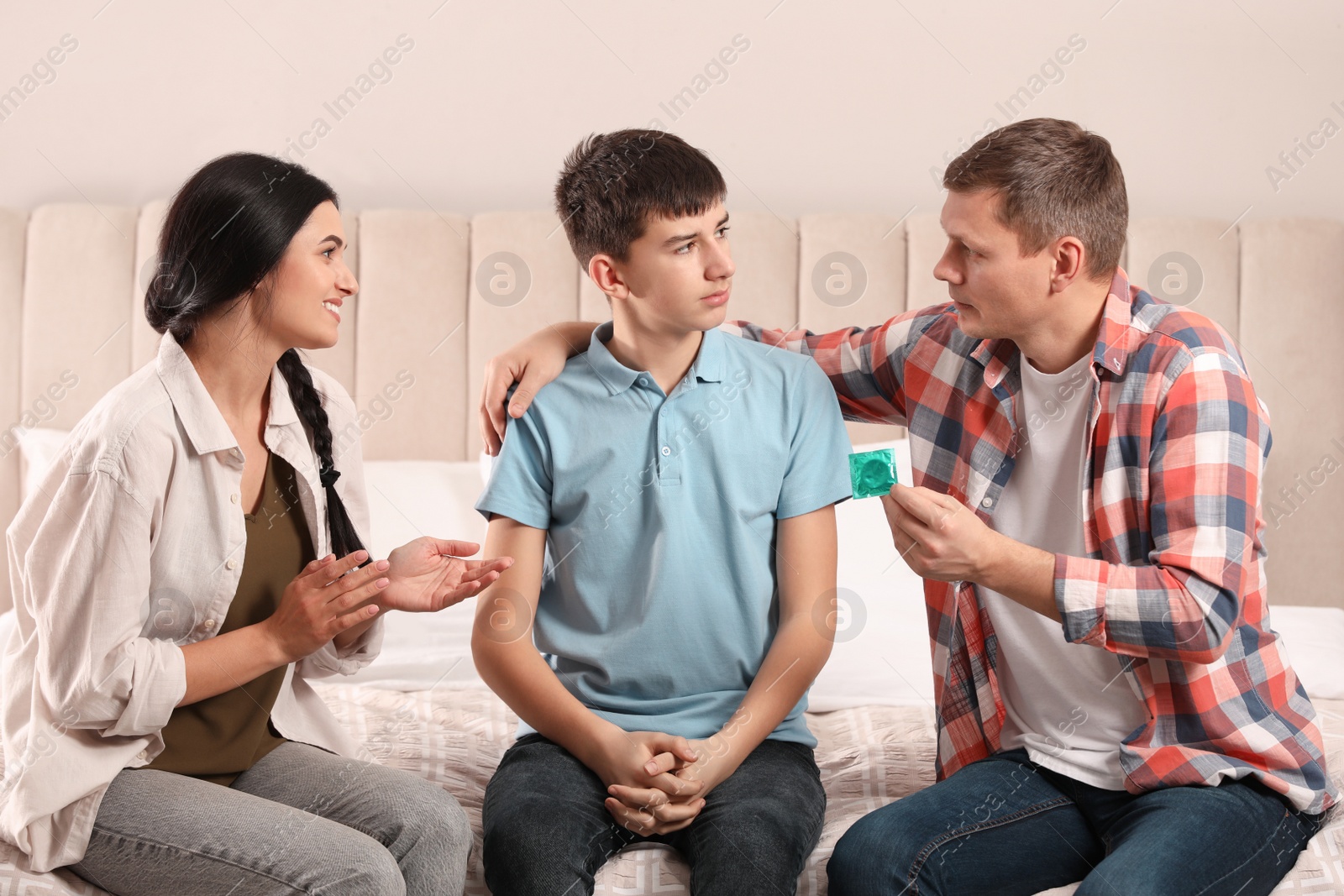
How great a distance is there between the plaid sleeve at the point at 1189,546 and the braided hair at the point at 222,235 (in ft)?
3.13

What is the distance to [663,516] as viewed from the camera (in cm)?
137

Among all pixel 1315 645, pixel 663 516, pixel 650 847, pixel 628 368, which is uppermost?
pixel 628 368

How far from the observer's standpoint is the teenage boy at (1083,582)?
3.80 feet

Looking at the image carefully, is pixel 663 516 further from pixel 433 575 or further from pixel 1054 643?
pixel 1054 643

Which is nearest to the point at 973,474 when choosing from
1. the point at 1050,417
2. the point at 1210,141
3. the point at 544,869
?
the point at 1050,417

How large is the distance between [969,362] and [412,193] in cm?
154

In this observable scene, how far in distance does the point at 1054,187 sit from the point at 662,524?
617mm

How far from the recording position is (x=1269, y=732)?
1214mm

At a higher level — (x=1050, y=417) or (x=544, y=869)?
(x=1050, y=417)

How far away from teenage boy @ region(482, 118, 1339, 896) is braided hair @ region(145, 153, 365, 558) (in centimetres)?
32

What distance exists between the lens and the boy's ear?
1452mm

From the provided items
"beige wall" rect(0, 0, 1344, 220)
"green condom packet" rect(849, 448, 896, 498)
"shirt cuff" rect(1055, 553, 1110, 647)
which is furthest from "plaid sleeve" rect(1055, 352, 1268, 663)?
"beige wall" rect(0, 0, 1344, 220)

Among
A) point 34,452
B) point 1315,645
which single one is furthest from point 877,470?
point 34,452

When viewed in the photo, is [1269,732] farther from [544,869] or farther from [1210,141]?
[1210,141]
